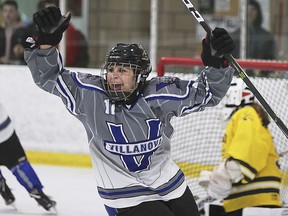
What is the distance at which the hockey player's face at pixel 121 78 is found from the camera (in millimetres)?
2842

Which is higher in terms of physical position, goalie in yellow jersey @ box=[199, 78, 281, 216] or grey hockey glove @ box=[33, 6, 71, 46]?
grey hockey glove @ box=[33, 6, 71, 46]

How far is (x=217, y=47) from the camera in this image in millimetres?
2766

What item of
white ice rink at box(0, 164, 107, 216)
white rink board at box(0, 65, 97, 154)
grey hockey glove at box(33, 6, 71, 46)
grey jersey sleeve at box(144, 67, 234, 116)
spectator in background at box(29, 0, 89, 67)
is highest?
grey hockey glove at box(33, 6, 71, 46)

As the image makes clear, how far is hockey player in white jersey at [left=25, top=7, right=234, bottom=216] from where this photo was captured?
9.30 feet

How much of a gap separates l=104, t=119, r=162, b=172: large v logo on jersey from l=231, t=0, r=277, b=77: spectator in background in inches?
127

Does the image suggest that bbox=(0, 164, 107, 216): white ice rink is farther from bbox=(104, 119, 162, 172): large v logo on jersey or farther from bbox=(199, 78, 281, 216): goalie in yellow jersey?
bbox=(104, 119, 162, 172): large v logo on jersey

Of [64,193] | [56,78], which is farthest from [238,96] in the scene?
[64,193]

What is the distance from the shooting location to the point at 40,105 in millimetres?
5992

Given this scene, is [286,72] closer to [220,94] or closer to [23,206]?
[23,206]

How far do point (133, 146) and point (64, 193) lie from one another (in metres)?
2.26

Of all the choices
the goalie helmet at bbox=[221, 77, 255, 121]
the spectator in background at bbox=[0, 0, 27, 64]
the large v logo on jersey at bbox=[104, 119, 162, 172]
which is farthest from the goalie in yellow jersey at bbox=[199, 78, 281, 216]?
the spectator in background at bbox=[0, 0, 27, 64]

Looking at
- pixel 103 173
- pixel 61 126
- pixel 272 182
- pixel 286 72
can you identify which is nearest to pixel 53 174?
pixel 61 126

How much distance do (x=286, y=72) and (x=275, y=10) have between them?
1228mm

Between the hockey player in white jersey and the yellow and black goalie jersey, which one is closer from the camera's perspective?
the hockey player in white jersey
